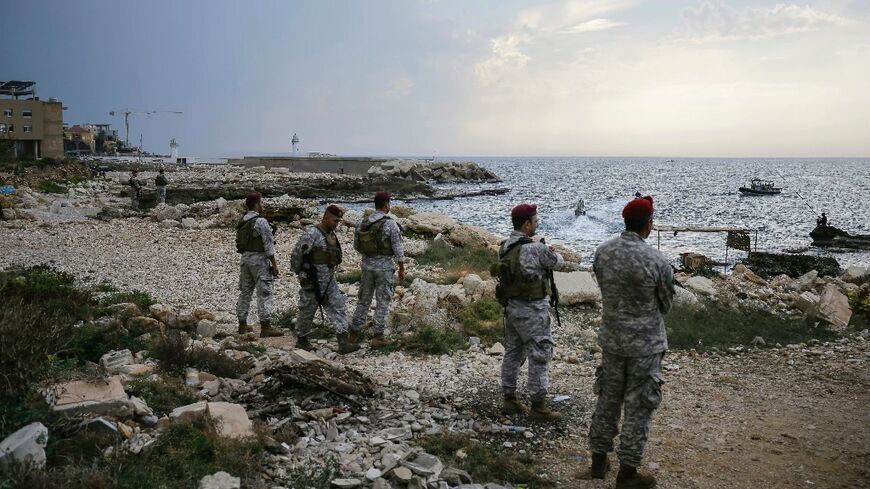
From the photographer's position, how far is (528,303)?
574cm

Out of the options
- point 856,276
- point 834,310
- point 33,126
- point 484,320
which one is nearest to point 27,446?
point 484,320

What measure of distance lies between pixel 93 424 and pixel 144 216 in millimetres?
20250

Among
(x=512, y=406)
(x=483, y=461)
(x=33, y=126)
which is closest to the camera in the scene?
(x=483, y=461)

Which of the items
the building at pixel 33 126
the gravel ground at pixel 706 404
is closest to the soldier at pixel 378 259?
the gravel ground at pixel 706 404

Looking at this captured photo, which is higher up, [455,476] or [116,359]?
[116,359]

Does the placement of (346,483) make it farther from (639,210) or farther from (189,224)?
(189,224)

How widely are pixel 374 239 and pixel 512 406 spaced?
2864 mm

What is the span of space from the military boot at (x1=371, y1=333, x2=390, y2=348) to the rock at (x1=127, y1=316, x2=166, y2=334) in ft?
8.71

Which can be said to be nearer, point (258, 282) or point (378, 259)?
point (378, 259)

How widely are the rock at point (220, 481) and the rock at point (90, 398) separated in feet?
3.73

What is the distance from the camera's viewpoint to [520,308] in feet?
18.9

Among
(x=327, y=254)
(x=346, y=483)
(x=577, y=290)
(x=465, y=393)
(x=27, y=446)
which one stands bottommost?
(x=465, y=393)

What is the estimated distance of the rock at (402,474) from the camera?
4.44m

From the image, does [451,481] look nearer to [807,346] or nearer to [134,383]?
[134,383]
